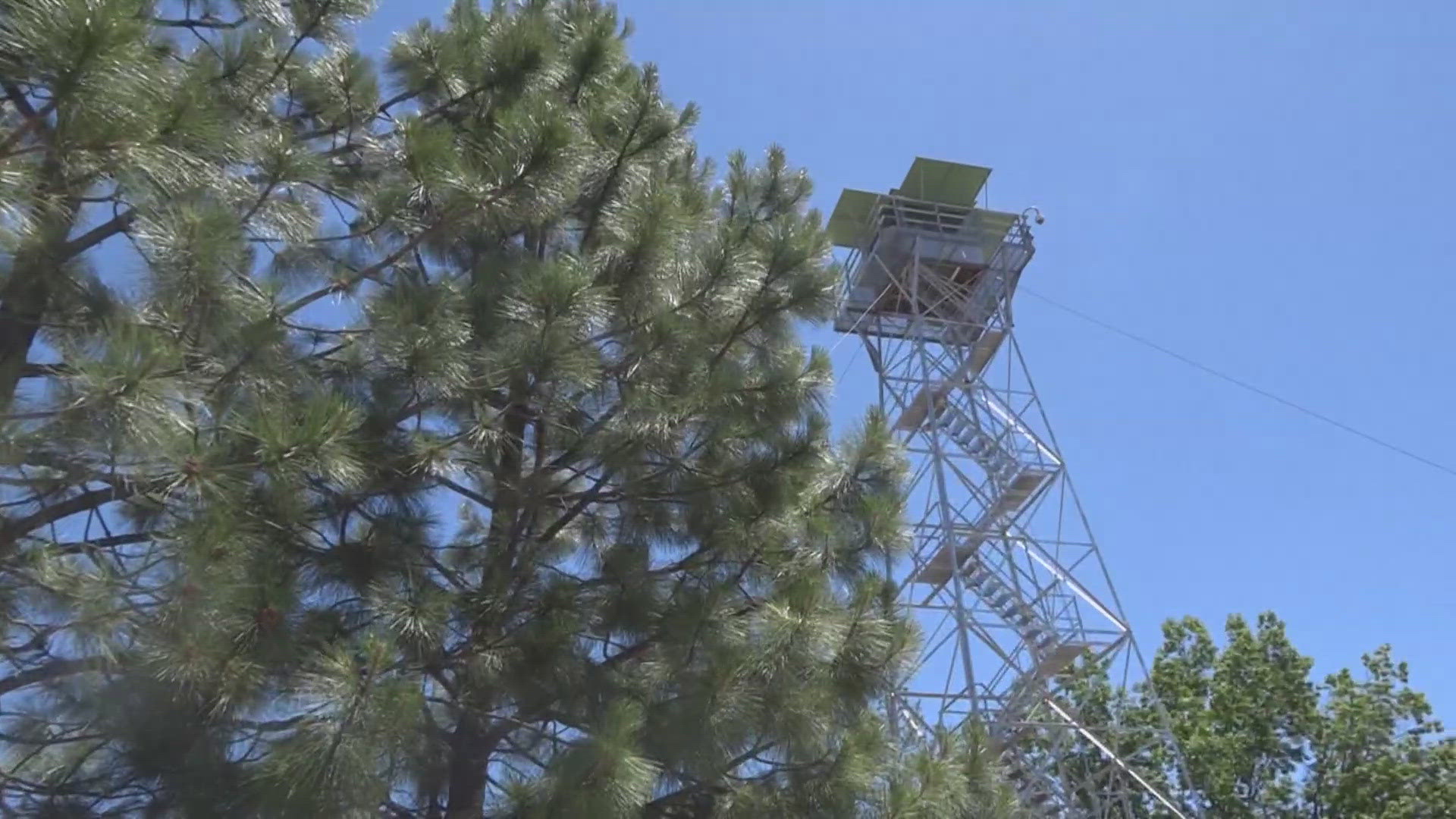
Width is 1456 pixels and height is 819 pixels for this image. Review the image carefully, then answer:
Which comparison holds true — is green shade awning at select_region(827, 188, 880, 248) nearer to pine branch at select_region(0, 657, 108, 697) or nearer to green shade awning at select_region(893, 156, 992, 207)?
green shade awning at select_region(893, 156, 992, 207)

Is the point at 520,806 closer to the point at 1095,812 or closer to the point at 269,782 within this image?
the point at 269,782

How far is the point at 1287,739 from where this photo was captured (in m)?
18.7

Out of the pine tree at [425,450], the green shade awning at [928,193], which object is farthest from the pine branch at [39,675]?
the green shade awning at [928,193]

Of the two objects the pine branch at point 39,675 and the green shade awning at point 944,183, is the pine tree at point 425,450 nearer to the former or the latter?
the pine branch at point 39,675

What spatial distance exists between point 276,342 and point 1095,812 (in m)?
11.8

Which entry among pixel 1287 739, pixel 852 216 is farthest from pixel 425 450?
pixel 1287 739

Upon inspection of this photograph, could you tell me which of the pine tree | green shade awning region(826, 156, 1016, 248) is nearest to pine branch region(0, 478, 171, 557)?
the pine tree

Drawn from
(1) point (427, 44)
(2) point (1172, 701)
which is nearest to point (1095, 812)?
(2) point (1172, 701)

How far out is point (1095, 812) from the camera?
14070 millimetres

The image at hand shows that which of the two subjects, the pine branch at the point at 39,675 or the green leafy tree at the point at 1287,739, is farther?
the green leafy tree at the point at 1287,739

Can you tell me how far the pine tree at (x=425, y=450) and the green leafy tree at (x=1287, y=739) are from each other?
12012mm

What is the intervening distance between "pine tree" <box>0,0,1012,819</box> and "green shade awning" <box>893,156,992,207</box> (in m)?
8.94

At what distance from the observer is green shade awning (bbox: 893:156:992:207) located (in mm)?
16547

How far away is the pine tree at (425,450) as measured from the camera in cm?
423
